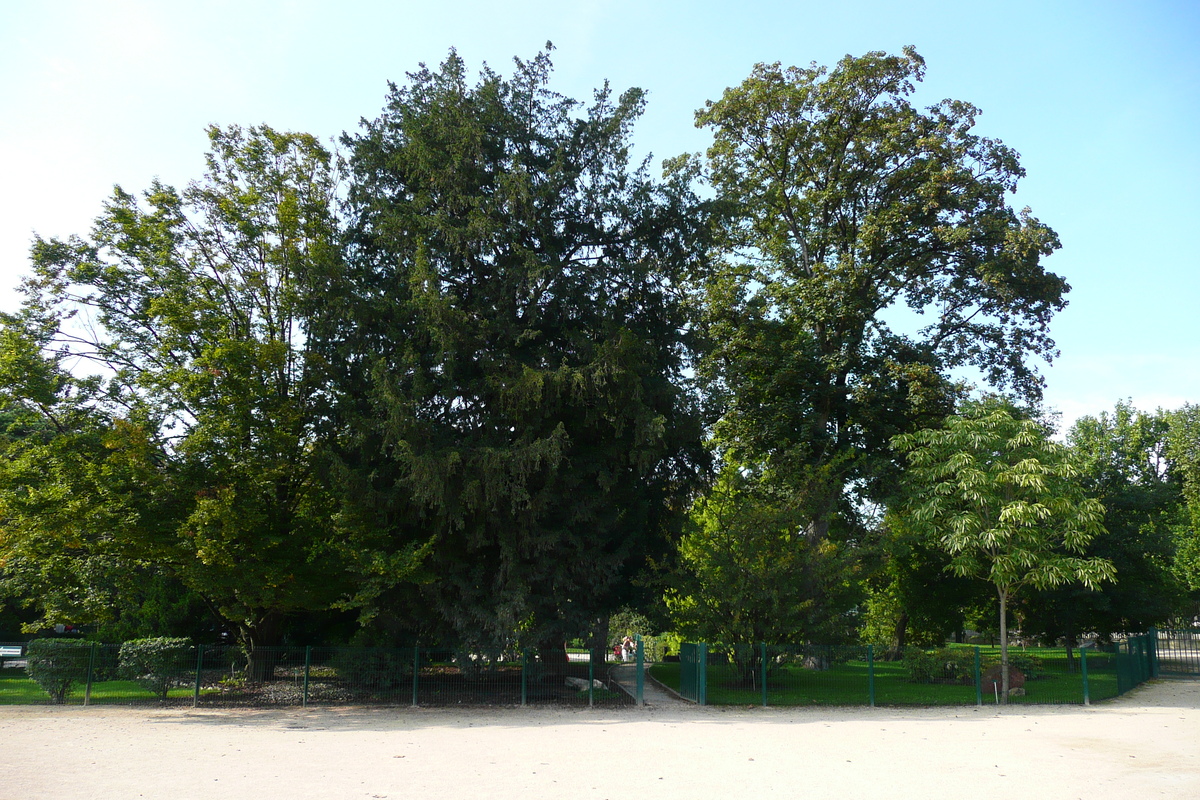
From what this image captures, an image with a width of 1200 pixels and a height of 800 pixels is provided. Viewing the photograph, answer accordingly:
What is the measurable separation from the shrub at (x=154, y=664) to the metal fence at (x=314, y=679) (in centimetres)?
3

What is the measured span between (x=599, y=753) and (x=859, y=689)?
11213 mm

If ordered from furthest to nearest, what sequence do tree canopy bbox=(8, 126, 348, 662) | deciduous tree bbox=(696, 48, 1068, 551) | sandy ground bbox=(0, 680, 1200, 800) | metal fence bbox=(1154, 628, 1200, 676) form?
metal fence bbox=(1154, 628, 1200, 676) < deciduous tree bbox=(696, 48, 1068, 551) < tree canopy bbox=(8, 126, 348, 662) < sandy ground bbox=(0, 680, 1200, 800)

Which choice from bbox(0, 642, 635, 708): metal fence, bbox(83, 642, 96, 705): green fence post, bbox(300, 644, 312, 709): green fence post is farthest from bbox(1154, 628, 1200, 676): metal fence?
bbox(83, 642, 96, 705): green fence post

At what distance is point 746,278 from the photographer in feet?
98.0

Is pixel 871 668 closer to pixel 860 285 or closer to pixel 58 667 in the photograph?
pixel 860 285

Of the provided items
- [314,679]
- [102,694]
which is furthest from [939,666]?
[102,694]

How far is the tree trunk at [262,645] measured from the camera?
69.7 feet

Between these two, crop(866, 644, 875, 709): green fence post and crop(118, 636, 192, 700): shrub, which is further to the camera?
crop(866, 644, 875, 709): green fence post

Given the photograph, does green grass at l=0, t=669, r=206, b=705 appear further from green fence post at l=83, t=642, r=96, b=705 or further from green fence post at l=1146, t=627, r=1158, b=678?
green fence post at l=1146, t=627, r=1158, b=678

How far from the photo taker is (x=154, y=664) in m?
20.0

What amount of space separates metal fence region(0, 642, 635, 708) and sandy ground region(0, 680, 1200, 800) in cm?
105

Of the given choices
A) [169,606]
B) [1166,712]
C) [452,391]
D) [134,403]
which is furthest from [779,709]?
[169,606]

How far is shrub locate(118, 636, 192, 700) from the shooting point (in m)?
20.0

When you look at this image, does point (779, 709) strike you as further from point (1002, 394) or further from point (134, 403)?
point (134, 403)
